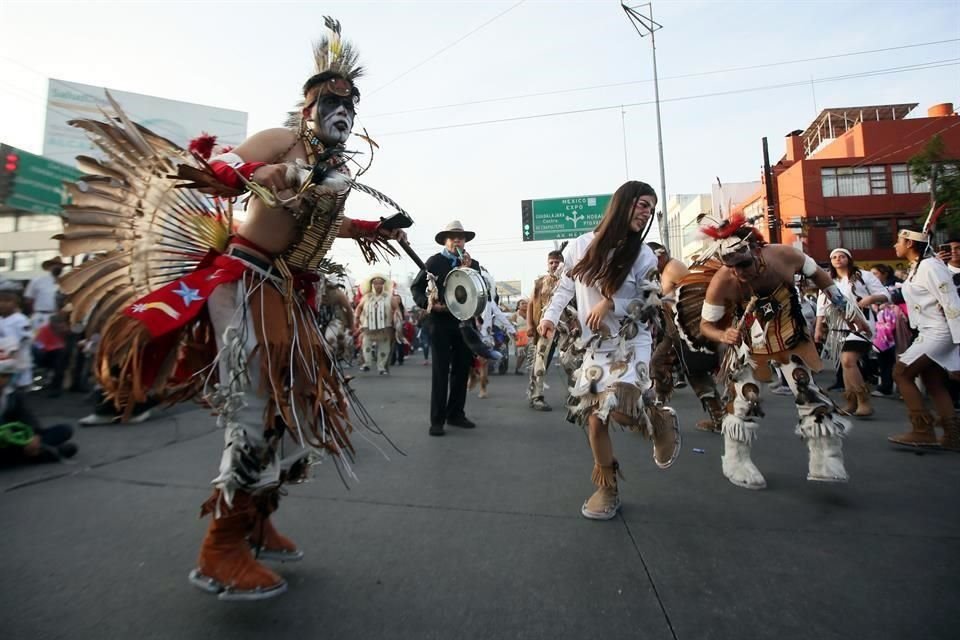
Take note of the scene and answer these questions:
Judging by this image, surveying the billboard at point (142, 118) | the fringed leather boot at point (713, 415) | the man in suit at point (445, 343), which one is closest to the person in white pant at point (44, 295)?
the man in suit at point (445, 343)

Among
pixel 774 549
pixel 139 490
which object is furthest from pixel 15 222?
pixel 774 549

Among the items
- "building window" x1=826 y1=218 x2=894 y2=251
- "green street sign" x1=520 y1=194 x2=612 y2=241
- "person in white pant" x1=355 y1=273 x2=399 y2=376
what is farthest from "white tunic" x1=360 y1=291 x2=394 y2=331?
"building window" x1=826 y1=218 x2=894 y2=251

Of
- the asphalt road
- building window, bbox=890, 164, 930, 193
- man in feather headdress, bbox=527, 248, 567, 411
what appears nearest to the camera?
the asphalt road

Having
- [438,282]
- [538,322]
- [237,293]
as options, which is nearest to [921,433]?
[538,322]

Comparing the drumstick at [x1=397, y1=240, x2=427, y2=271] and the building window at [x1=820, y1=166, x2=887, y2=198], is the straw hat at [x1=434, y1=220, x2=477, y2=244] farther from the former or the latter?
the building window at [x1=820, y1=166, x2=887, y2=198]

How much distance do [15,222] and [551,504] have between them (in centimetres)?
2621

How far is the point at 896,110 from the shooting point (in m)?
35.0

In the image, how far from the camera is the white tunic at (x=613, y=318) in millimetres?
2898

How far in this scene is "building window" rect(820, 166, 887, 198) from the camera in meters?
30.0

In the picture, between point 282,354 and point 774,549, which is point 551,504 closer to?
point 774,549

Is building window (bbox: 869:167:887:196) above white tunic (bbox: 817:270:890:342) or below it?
above

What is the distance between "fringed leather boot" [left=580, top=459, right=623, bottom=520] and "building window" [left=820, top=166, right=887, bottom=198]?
112 feet

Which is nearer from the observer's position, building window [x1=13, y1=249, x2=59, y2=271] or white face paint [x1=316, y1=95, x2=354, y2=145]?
white face paint [x1=316, y1=95, x2=354, y2=145]

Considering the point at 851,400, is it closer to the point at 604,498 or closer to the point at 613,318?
the point at 613,318
